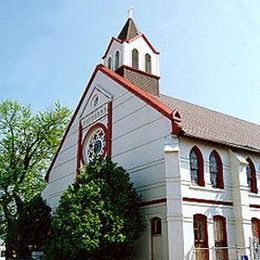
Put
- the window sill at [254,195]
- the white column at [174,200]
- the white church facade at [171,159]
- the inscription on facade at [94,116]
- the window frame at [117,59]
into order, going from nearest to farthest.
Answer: the white column at [174,200] → the white church facade at [171,159] → the window sill at [254,195] → the inscription on facade at [94,116] → the window frame at [117,59]

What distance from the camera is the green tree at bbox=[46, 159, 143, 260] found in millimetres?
19422

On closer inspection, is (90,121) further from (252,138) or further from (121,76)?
(252,138)

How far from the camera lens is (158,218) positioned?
831 inches

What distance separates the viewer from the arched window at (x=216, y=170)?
22.5m

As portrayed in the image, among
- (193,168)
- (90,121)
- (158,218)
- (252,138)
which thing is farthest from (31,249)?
(252,138)

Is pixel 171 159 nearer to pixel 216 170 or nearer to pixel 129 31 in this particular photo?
pixel 216 170

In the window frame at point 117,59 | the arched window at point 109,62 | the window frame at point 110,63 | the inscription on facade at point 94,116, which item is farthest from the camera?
the arched window at point 109,62

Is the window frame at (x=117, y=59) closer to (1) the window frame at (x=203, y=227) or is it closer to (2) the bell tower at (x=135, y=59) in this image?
(2) the bell tower at (x=135, y=59)

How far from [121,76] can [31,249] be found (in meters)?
13.7

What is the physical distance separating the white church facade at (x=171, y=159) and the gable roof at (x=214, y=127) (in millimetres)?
125

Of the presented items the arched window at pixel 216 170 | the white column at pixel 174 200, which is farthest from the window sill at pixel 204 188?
the white column at pixel 174 200

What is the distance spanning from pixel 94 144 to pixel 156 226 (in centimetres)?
842

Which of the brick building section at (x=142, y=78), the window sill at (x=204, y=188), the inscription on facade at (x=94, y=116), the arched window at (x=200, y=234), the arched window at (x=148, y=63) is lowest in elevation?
the arched window at (x=200, y=234)

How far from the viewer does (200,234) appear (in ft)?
69.2
